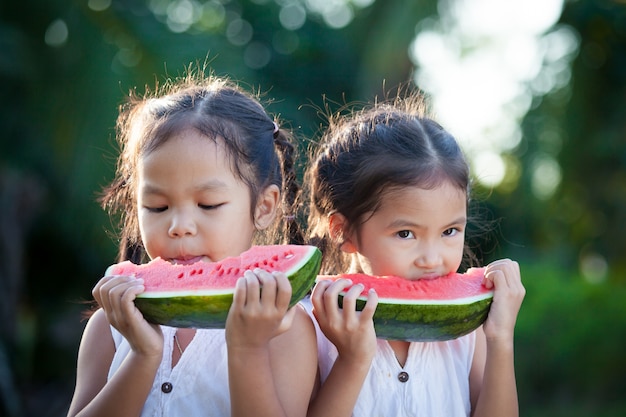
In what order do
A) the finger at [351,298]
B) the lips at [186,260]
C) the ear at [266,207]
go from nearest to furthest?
the finger at [351,298], the lips at [186,260], the ear at [266,207]

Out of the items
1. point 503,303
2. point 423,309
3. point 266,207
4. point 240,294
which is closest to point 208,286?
point 240,294

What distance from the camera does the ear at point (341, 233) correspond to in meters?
3.24

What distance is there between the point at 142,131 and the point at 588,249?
48.4ft

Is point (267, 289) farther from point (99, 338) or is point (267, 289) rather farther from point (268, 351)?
point (99, 338)

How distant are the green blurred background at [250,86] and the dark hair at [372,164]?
135 inches

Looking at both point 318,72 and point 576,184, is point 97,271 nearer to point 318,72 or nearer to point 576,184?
point 318,72

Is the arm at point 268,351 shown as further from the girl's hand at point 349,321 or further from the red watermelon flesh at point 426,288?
the red watermelon flesh at point 426,288

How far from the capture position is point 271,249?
2795mm

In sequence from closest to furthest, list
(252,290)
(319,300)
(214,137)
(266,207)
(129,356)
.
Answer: (252,290)
(129,356)
(319,300)
(214,137)
(266,207)

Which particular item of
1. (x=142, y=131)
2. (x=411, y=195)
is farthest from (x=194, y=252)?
(x=411, y=195)

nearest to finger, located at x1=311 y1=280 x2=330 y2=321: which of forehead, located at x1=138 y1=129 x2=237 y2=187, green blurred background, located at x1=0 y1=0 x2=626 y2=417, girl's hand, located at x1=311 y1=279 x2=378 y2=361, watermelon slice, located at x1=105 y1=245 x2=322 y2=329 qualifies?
girl's hand, located at x1=311 y1=279 x2=378 y2=361

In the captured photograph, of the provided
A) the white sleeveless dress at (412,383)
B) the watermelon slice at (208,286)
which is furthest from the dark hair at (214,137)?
the white sleeveless dress at (412,383)

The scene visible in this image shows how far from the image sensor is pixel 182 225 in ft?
9.16

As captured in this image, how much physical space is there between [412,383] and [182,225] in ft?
3.66
